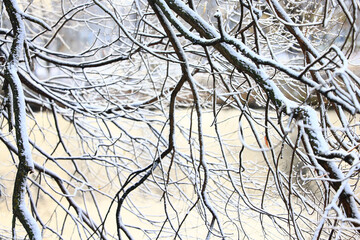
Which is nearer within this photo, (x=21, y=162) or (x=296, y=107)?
(x=296, y=107)

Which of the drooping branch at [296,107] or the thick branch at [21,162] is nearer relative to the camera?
the drooping branch at [296,107]

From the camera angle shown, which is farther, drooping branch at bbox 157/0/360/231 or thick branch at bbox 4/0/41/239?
thick branch at bbox 4/0/41/239

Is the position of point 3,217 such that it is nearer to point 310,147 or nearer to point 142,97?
point 142,97

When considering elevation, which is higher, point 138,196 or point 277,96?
point 138,196

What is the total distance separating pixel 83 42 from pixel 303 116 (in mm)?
5379

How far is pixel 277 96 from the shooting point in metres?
0.87

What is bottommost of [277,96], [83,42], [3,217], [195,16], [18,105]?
[277,96]

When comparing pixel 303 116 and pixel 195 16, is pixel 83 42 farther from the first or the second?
pixel 303 116

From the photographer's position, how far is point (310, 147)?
31.2 inches

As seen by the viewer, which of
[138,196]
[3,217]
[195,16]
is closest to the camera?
[195,16]

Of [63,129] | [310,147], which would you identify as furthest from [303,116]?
[63,129]

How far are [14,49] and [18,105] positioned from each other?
22 centimetres

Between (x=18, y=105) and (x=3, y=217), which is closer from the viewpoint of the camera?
(x=18, y=105)

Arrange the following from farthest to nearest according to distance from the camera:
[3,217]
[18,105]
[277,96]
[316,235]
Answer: [3,217]
[18,105]
[277,96]
[316,235]
